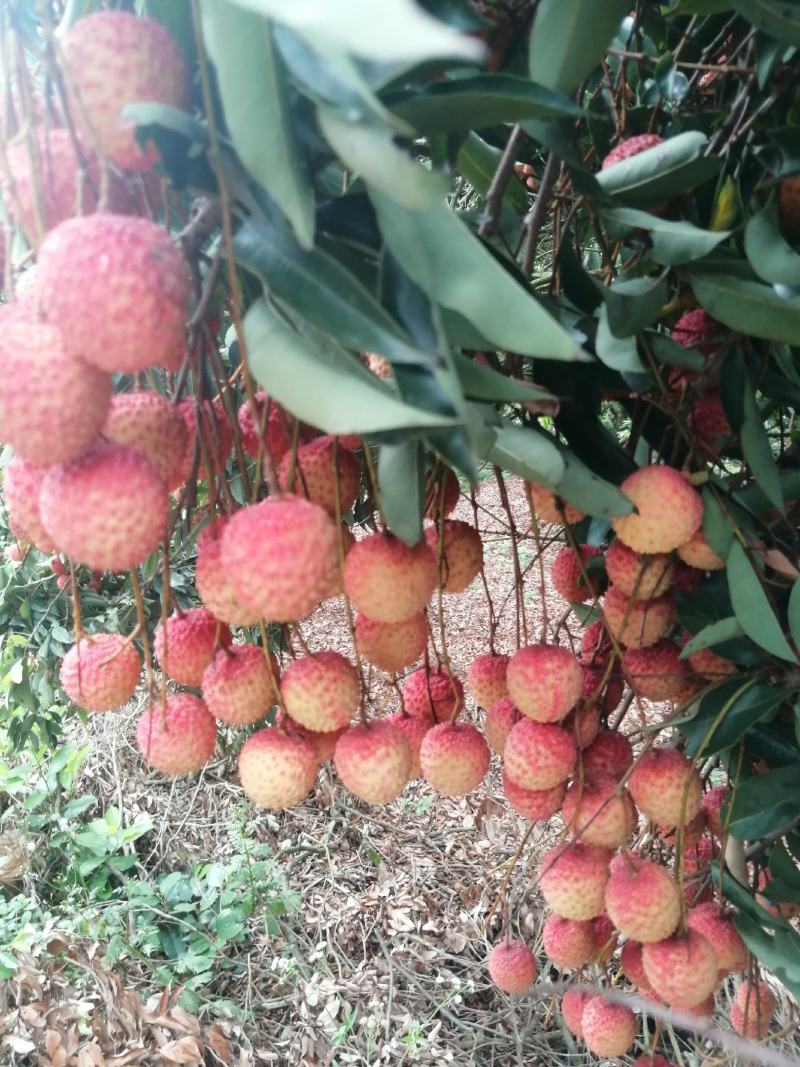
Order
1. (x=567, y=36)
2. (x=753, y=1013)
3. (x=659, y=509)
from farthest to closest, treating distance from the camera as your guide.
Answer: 1. (x=753, y=1013)
2. (x=659, y=509)
3. (x=567, y=36)

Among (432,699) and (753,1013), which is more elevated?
(432,699)

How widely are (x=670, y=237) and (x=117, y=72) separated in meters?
0.30

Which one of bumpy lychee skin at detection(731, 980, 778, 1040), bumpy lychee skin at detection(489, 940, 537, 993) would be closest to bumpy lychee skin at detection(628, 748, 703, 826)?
bumpy lychee skin at detection(731, 980, 778, 1040)

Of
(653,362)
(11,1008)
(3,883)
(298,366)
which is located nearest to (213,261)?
(298,366)

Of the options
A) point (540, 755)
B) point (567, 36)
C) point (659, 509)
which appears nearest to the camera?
point (567, 36)

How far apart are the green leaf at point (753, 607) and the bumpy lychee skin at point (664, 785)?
0.14 m

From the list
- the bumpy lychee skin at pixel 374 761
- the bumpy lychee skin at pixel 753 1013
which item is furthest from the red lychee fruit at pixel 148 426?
the bumpy lychee skin at pixel 753 1013

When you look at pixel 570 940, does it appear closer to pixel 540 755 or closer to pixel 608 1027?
pixel 608 1027

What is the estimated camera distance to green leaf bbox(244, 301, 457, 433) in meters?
0.28

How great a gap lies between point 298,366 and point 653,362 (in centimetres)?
27

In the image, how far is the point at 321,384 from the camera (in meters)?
0.31

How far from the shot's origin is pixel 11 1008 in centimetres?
135

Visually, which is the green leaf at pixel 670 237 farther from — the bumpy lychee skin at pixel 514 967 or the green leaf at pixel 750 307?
the bumpy lychee skin at pixel 514 967

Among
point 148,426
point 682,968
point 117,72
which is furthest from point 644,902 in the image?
point 117,72
